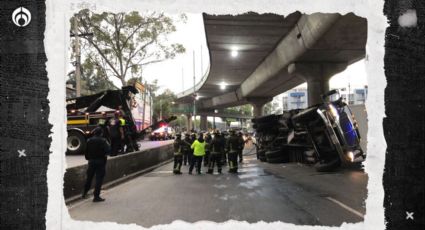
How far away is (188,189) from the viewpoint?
1041 cm

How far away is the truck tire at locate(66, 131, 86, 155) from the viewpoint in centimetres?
1720

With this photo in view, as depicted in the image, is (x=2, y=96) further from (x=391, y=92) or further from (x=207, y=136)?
(x=207, y=136)

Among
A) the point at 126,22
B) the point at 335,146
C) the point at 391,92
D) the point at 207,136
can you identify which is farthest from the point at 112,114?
the point at 391,92

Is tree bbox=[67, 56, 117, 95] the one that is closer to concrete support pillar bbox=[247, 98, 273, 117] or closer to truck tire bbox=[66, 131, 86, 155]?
truck tire bbox=[66, 131, 86, 155]

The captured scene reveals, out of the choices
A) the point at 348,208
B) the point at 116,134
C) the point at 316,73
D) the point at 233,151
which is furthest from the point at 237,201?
the point at 316,73

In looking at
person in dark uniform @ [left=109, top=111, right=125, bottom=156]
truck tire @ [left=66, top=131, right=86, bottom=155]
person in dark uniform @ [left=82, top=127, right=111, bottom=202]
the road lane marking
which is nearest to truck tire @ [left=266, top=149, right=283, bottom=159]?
person in dark uniform @ [left=109, top=111, right=125, bottom=156]

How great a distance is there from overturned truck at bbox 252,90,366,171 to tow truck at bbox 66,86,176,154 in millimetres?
6211

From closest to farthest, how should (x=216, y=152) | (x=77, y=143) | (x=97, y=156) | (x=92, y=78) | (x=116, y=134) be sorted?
(x=97, y=156) < (x=116, y=134) < (x=216, y=152) < (x=77, y=143) < (x=92, y=78)

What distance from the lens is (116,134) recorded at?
49.2 feet

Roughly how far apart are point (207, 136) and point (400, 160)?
15.2 metres

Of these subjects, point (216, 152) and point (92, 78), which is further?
point (92, 78)

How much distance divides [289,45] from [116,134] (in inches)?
390

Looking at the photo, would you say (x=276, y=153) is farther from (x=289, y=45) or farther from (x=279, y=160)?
(x=289, y=45)

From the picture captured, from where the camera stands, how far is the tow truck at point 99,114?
16.3m
